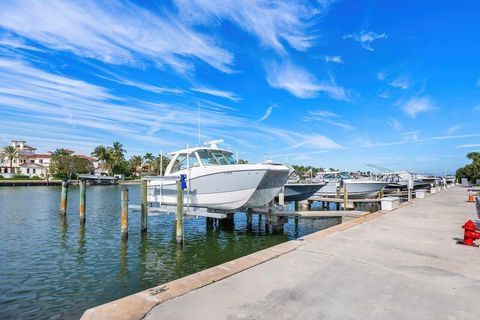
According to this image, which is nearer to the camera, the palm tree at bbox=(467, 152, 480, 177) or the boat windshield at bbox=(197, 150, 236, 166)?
the boat windshield at bbox=(197, 150, 236, 166)

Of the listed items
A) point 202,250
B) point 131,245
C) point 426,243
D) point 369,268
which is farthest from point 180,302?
point 131,245

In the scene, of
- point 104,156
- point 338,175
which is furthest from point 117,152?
point 338,175

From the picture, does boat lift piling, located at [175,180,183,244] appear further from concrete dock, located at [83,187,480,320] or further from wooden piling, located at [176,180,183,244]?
concrete dock, located at [83,187,480,320]

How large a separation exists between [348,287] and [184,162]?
11.8 metres

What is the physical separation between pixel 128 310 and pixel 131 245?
34.6ft

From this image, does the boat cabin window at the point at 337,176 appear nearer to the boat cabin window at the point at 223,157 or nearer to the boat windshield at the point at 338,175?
the boat windshield at the point at 338,175

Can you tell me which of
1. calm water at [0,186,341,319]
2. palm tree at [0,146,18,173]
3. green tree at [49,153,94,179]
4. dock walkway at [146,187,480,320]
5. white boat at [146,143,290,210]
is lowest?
calm water at [0,186,341,319]

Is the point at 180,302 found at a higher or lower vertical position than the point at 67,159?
lower

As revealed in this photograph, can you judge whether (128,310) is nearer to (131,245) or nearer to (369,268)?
(369,268)

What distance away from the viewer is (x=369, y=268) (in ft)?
20.0

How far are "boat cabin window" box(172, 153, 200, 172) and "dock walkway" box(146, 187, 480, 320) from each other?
334 inches

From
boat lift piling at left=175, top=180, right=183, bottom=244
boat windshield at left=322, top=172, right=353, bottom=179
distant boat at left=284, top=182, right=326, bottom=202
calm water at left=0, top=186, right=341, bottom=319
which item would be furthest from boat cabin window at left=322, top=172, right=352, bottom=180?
boat lift piling at left=175, top=180, right=183, bottom=244

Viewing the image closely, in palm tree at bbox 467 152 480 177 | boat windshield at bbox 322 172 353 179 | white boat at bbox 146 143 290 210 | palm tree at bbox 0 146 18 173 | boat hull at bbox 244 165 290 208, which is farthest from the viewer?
palm tree at bbox 0 146 18 173

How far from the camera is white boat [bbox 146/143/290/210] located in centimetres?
1411
